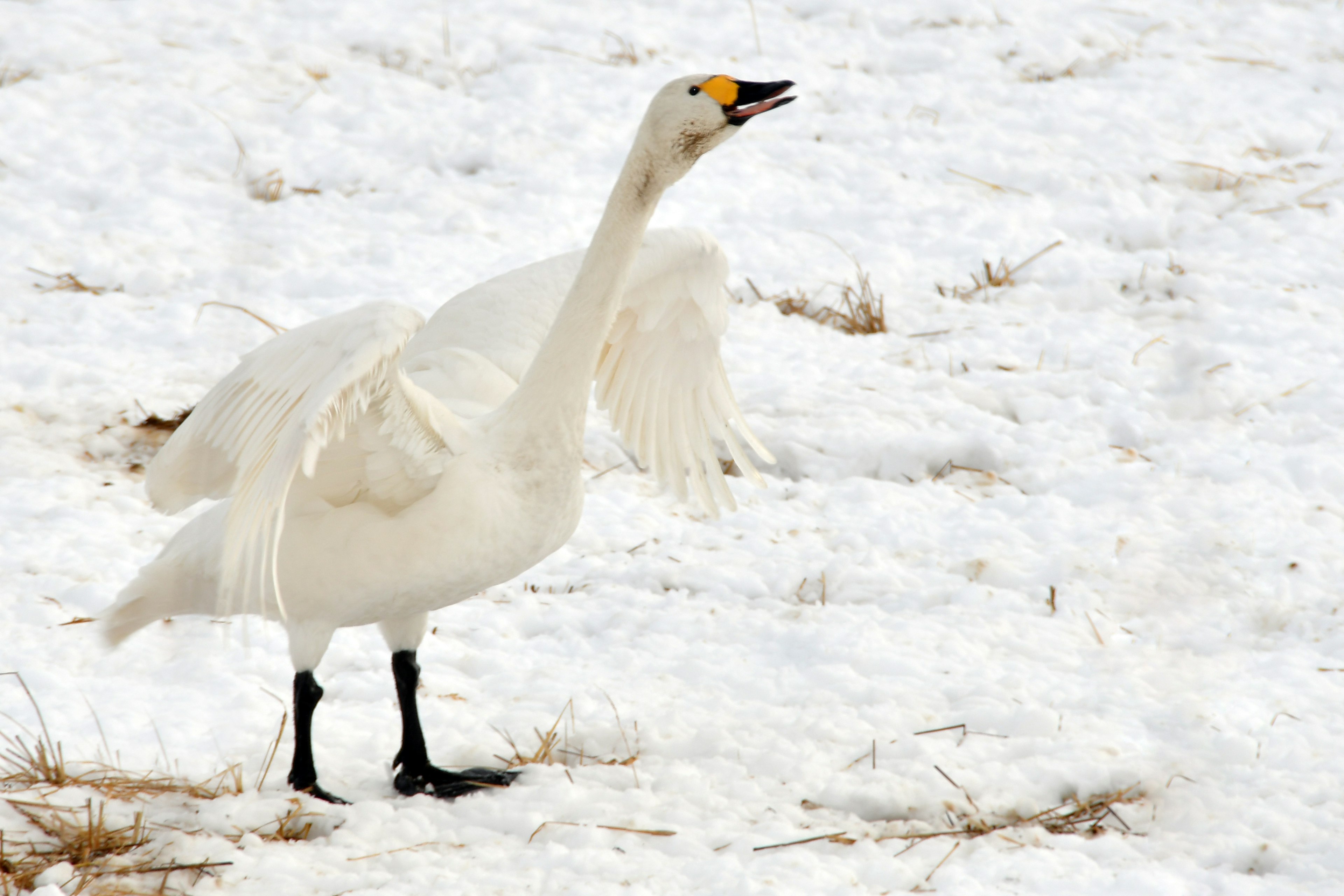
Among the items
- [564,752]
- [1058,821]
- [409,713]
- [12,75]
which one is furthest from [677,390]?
[12,75]

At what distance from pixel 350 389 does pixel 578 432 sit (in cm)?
74

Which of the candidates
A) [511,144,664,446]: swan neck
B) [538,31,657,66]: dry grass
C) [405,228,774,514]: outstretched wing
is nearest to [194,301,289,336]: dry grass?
[405,228,774,514]: outstretched wing

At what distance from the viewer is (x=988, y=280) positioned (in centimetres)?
652

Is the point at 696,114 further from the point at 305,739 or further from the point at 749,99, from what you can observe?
the point at 305,739

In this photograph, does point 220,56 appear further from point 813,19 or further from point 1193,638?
point 1193,638

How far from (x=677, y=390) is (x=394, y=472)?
54.6 inches

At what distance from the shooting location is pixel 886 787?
3.13 m

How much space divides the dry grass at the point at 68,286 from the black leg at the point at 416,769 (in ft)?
10.6

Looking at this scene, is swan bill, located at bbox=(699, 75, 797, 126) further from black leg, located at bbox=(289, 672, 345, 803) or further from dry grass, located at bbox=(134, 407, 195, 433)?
dry grass, located at bbox=(134, 407, 195, 433)

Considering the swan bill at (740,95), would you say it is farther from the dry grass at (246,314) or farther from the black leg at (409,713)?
the dry grass at (246,314)

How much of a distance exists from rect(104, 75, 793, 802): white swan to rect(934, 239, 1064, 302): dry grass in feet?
12.0

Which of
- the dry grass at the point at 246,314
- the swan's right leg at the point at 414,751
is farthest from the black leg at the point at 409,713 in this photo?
the dry grass at the point at 246,314

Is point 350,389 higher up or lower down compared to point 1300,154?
higher up

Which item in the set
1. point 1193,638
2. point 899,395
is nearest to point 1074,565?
point 1193,638
